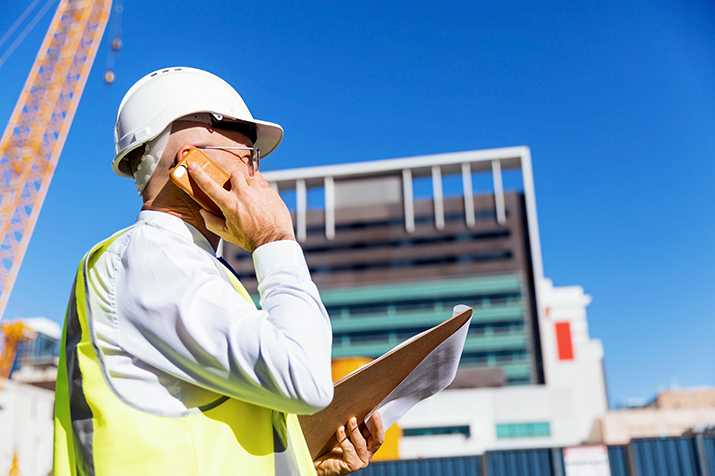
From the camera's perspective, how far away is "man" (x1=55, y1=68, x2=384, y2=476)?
107 cm

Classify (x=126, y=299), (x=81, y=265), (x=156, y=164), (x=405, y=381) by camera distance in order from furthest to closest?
(x=405, y=381)
(x=156, y=164)
(x=81, y=265)
(x=126, y=299)

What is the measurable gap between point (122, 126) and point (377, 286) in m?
70.8

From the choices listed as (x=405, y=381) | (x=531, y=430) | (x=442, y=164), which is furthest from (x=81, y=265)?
(x=442, y=164)

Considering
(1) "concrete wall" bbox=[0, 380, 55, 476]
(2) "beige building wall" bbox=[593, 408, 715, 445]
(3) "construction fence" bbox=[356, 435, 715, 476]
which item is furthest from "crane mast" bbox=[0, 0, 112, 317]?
(2) "beige building wall" bbox=[593, 408, 715, 445]

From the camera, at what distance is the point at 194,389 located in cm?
116

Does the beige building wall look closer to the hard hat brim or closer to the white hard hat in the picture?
the hard hat brim

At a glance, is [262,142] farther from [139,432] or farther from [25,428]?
[25,428]

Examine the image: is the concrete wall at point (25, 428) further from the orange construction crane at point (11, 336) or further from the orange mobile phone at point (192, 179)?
the orange mobile phone at point (192, 179)

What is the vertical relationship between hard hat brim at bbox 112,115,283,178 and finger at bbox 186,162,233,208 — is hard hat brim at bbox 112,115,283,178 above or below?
above

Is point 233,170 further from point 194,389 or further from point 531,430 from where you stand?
point 531,430

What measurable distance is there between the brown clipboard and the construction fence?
1977 centimetres

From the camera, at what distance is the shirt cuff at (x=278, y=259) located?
1202 mm

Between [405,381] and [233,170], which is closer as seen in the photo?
[233,170]

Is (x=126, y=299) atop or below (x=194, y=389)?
atop
